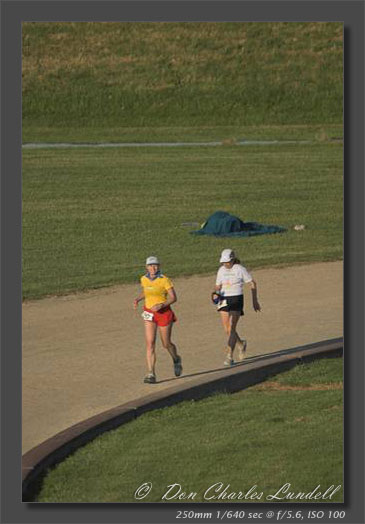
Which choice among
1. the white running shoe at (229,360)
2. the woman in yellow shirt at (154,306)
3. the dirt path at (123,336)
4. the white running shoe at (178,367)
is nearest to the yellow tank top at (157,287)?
the woman in yellow shirt at (154,306)

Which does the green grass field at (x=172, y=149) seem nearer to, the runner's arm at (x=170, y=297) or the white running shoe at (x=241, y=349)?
the white running shoe at (x=241, y=349)

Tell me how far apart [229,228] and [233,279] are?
1275 cm

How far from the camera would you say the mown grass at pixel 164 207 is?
88.4 feet

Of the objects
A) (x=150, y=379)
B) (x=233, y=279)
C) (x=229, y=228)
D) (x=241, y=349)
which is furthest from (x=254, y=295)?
(x=229, y=228)

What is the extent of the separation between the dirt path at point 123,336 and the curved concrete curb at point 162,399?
39cm

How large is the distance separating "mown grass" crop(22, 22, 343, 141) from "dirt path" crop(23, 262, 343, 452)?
3210 centimetres

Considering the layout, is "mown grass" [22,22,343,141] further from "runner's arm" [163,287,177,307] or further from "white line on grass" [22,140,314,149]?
"runner's arm" [163,287,177,307]

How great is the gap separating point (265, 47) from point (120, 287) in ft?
126

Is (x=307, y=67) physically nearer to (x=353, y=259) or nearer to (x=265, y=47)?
(x=265, y=47)

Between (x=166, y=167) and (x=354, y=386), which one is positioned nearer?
(x=354, y=386)

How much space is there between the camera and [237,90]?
192 feet

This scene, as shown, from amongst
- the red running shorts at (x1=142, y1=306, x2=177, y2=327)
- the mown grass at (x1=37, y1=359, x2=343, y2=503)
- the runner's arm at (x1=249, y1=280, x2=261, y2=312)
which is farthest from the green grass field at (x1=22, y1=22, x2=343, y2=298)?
the mown grass at (x1=37, y1=359, x2=343, y2=503)

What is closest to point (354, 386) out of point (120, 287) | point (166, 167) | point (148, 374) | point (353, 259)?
point (353, 259)

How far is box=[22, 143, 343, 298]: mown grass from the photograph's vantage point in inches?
1061
